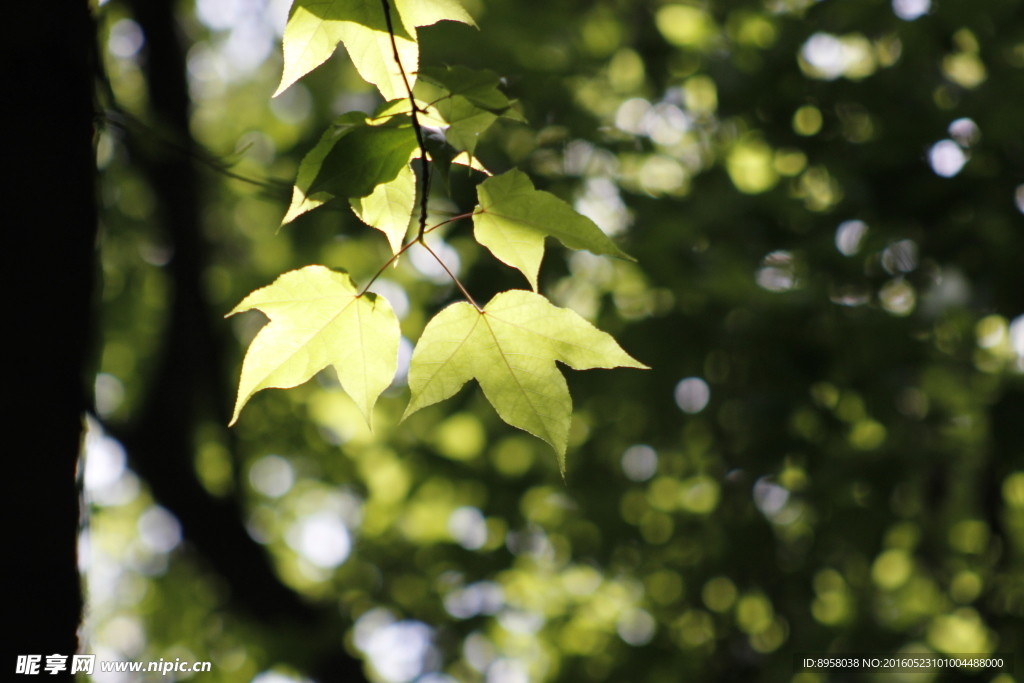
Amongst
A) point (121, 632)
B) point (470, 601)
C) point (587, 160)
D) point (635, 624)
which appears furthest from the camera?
point (121, 632)

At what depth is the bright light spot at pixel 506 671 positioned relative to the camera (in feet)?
13.1

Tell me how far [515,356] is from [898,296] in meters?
2.18

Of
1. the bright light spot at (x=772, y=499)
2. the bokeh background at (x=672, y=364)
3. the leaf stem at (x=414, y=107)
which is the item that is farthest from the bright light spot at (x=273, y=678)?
the leaf stem at (x=414, y=107)

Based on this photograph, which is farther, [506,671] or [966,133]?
[506,671]

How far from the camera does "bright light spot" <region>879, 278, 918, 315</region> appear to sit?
2266 mm

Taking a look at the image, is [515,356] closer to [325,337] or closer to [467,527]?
[325,337]

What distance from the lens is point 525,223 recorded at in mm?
761

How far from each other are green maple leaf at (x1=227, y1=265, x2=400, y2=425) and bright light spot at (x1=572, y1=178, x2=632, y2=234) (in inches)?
70.7

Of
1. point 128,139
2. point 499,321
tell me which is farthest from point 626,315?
point 128,139

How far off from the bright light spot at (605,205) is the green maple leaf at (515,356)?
1758mm

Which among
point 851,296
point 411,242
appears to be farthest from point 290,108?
point 411,242

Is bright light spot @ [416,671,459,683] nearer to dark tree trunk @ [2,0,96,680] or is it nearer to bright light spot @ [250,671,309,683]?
bright light spot @ [250,671,309,683]

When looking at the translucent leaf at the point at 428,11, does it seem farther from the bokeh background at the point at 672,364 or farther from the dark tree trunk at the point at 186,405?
the dark tree trunk at the point at 186,405

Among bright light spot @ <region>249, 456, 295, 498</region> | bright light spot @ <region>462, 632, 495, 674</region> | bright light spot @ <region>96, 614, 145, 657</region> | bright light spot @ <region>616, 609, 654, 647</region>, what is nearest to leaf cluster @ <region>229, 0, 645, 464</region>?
bright light spot @ <region>462, 632, 495, 674</region>
